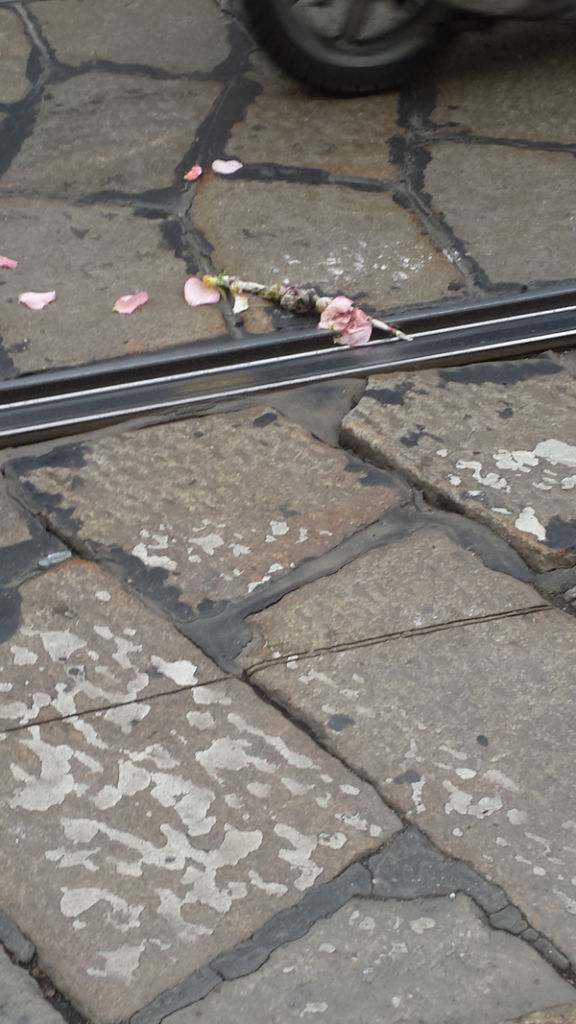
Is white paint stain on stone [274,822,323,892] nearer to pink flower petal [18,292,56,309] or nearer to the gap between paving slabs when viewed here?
the gap between paving slabs

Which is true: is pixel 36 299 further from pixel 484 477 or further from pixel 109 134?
pixel 484 477

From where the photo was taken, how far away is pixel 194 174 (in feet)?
10.5

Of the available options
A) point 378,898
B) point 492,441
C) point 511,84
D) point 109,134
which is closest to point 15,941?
point 378,898

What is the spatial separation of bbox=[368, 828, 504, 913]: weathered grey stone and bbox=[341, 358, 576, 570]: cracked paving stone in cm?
67

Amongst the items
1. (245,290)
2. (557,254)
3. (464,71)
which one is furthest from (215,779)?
(464,71)

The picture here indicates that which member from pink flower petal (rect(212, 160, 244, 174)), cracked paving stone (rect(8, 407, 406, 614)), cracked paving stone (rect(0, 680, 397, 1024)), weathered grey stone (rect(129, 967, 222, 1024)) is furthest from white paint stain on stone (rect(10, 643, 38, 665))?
pink flower petal (rect(212, 160, 244, 174))

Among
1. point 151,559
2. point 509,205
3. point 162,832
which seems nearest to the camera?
point 162,832

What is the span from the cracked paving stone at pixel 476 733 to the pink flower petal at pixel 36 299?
1.28 meters

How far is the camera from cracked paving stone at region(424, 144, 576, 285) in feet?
9.34

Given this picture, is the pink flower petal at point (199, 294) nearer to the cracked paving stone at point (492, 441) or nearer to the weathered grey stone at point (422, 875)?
the cracked paving stone at point (492, 441)

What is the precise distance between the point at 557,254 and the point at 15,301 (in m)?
1.38

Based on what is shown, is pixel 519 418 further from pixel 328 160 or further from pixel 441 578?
pixel 328 160

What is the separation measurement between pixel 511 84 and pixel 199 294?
5.14 feet

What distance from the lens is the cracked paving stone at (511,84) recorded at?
3.43 meters
